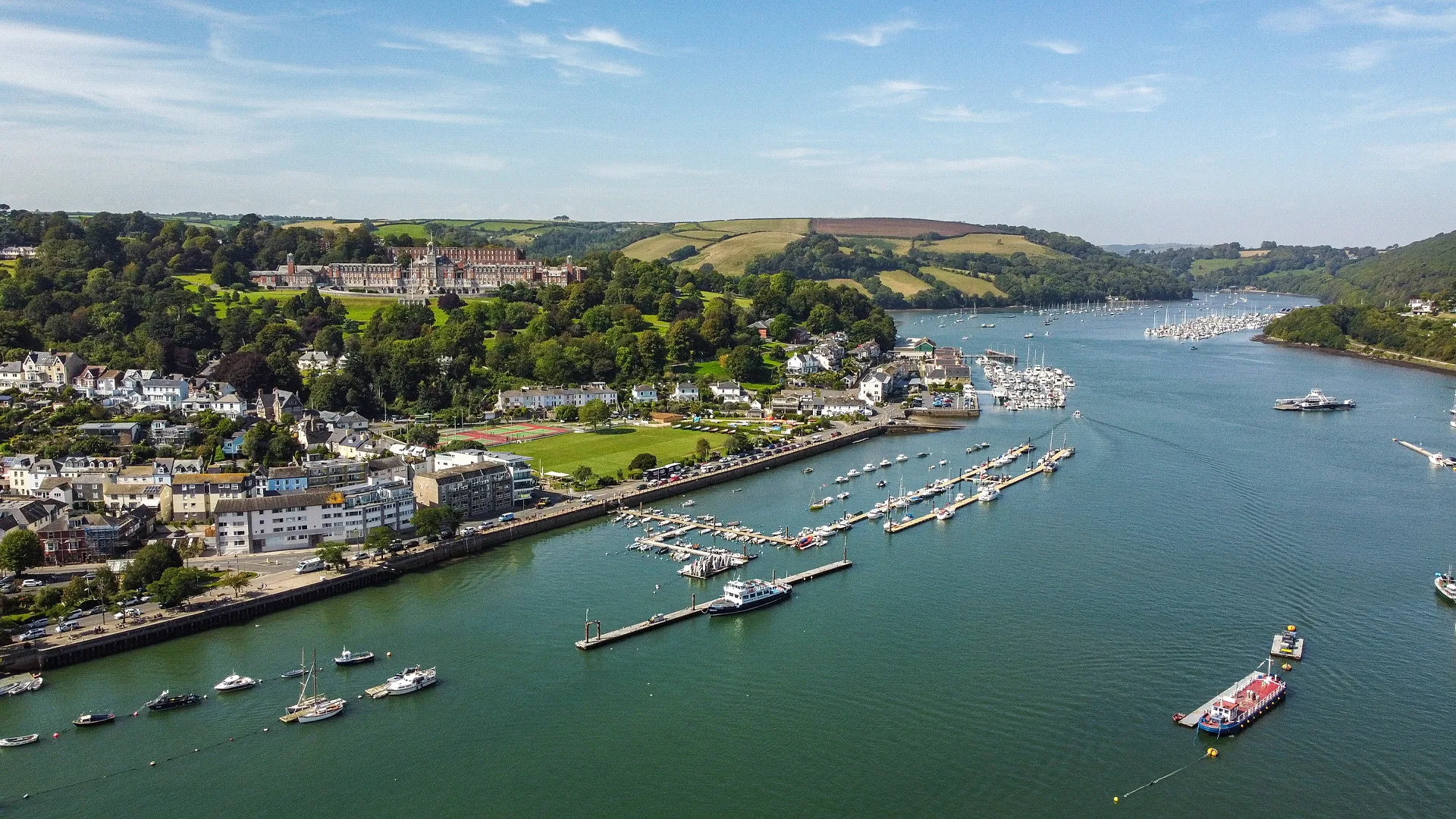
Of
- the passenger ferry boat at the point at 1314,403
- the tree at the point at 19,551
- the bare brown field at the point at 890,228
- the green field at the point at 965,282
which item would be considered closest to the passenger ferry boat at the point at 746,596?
the tree at the point at 19,551

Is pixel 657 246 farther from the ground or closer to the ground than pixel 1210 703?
farther from the ground

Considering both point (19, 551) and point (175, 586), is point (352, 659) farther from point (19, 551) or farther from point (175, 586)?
point (19, 551)

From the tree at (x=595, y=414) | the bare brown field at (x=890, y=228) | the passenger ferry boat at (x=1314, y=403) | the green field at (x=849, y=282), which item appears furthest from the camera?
the bare brown field at (x=890, y=228)

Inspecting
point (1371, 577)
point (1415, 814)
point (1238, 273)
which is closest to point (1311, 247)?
point (1238, 273)

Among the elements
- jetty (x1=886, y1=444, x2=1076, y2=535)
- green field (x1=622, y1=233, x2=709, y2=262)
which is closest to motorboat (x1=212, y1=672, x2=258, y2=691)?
jetty (x1=886, y1=444, x2=1076, y2=535)

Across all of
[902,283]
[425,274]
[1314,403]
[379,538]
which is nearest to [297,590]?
[379,538]

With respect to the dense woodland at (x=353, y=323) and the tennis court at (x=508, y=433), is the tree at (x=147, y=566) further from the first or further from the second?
the tennis court at (x=508, y=433)
